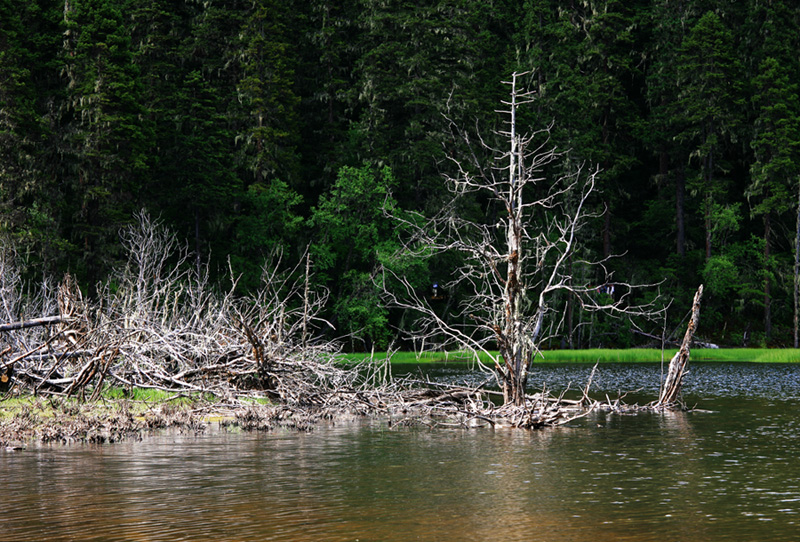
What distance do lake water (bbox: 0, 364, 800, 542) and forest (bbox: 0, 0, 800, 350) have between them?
2695 cm

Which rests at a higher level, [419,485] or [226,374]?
[226,374]

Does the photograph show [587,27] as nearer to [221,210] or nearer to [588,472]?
[221,210]

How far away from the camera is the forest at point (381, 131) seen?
45.0 meters

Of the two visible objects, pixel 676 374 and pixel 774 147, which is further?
pixel 774 147

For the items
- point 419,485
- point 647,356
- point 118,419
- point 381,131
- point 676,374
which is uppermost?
point 381,131

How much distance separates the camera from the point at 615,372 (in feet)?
130

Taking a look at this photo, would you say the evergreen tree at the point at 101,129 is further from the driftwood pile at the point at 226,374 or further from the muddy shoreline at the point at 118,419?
the muddy shoreline at the point at 118,419

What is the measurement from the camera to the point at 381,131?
56281 mm

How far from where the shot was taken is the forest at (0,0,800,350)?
45000 mm

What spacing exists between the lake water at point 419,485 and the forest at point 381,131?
88.4ft

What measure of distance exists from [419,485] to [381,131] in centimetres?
4385

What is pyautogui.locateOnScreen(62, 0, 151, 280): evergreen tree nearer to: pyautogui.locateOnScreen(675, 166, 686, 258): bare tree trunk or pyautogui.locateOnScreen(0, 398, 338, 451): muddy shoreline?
pyautogui.locateOnScreen(0, 398, 338, 451): muddy shoreline

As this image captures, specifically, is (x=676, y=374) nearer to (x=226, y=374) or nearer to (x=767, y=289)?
(x=226, y=374)

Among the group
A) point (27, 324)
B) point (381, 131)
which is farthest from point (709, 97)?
point (27, 324)
